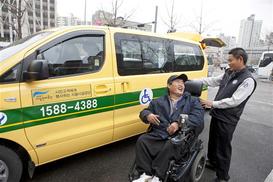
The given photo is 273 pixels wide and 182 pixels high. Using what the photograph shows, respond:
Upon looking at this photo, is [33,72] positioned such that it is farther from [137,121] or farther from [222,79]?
[222,79]

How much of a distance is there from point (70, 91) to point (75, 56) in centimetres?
43

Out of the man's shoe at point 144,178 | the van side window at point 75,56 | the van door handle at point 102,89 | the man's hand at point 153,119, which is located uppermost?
the van side window at point 75,56

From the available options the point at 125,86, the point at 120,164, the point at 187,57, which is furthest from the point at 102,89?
the point at 187,57

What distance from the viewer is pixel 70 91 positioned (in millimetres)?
2330

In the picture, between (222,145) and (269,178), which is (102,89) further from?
(269,178)

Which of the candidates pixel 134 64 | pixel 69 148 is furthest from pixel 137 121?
pixel 69 148

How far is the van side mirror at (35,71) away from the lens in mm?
1981

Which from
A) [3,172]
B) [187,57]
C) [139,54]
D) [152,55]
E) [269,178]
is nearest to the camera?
[3,172]

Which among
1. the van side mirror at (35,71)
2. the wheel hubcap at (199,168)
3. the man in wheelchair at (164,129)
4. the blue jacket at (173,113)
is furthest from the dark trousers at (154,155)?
the van side mirror at (35,71)

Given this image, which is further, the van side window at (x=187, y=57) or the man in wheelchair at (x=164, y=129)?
the van side window at (x=187, y=57)

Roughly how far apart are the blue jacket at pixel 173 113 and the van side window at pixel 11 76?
132cm

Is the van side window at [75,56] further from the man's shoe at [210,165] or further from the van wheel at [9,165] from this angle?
the man's shoe at [210,165]

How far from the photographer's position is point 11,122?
1993 millimetres

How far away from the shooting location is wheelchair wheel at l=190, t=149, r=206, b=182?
232 cm
